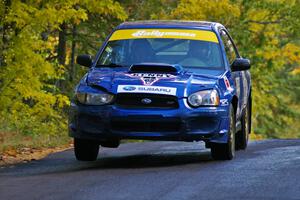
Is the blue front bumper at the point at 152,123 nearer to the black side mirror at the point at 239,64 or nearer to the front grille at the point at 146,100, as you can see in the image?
the front grille at the point at 146,100

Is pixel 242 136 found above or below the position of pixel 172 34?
below

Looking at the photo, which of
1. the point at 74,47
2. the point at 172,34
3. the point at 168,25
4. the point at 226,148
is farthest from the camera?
the point at 74,47

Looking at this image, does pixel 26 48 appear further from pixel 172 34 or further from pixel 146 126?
pixel 146 126

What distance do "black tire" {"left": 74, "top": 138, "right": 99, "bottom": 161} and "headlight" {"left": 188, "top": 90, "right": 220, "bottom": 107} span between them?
5.32ft

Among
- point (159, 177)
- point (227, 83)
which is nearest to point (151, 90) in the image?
point (227, 83)

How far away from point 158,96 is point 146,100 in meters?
0.15

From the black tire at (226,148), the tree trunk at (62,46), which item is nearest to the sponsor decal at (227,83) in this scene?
the black tire at (226,148)

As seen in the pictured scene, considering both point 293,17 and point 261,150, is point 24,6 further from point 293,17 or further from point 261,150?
point 293,17

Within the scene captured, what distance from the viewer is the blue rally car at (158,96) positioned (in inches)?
451

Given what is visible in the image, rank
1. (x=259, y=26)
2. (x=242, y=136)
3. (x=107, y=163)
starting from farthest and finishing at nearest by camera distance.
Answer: (x=259, y=26)
(x=242, y=136)
(x=107, y=163)

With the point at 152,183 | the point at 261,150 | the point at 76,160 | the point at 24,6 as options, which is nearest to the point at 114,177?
the point at 152,183

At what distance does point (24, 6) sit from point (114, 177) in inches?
210

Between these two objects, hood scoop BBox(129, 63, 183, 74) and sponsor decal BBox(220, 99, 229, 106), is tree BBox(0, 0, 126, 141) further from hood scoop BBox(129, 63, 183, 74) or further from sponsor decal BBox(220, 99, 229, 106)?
sponsor decal BBox(220, 99, 229, 106)

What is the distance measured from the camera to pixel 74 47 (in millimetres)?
26141
